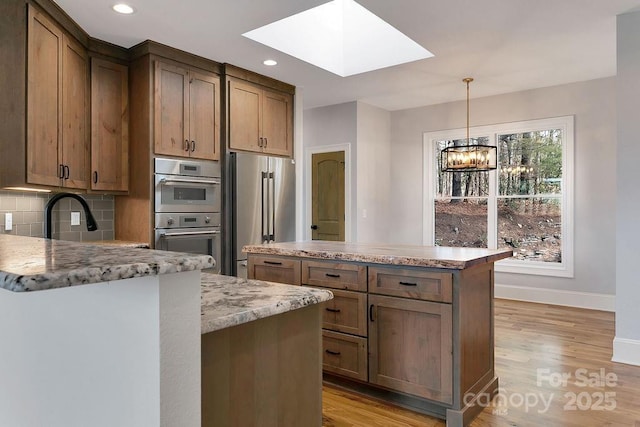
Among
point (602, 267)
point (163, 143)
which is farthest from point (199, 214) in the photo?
point (602, 267)

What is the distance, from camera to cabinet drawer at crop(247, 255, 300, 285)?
2850 mm

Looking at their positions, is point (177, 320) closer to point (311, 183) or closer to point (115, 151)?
Answer: point (115, 151)

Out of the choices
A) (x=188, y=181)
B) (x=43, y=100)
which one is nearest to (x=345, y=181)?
(x=188, y=181)

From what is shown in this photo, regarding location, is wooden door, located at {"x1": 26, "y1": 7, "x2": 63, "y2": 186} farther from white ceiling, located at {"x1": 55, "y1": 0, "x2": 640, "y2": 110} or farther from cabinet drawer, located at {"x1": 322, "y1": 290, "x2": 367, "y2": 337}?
cabinet drawer, located at {"x1": 322, "y1": 290, "x2": 367, "y2": 337}

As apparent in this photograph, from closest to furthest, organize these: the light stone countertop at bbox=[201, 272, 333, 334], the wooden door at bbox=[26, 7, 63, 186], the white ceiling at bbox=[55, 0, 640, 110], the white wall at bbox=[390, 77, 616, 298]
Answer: the light stone countertop at bbox=[201, 272, 333, 334] → the wooden door at bbox=[26, 7, 63, 186] → the white ceiling at bbox=[55, 0, 640, 110] → the white wall at bbox=[390, 77, 616, 298]

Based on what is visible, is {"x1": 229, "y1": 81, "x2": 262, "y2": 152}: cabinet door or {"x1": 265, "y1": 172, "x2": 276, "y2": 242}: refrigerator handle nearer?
{"x1": 229, "y1": 81, "x2": 262, "y2": 152}: cabinet door

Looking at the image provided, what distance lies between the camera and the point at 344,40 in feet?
14.4

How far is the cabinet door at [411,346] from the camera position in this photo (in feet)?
7.47

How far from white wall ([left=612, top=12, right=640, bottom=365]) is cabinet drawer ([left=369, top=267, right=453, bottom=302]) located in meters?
1.92

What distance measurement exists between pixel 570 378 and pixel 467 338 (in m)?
1.19

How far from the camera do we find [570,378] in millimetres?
2920

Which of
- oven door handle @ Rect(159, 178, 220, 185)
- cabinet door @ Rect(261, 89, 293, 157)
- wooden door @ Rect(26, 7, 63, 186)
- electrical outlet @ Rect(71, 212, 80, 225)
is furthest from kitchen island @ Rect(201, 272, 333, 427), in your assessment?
cabinet door @ Rect(261, 89, 293, 157)

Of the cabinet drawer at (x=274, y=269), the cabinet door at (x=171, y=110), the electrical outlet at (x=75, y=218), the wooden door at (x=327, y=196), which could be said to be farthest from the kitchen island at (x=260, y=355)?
the wooden door at (x=327, y=196)

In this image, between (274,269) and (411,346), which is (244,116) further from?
(411,346)
